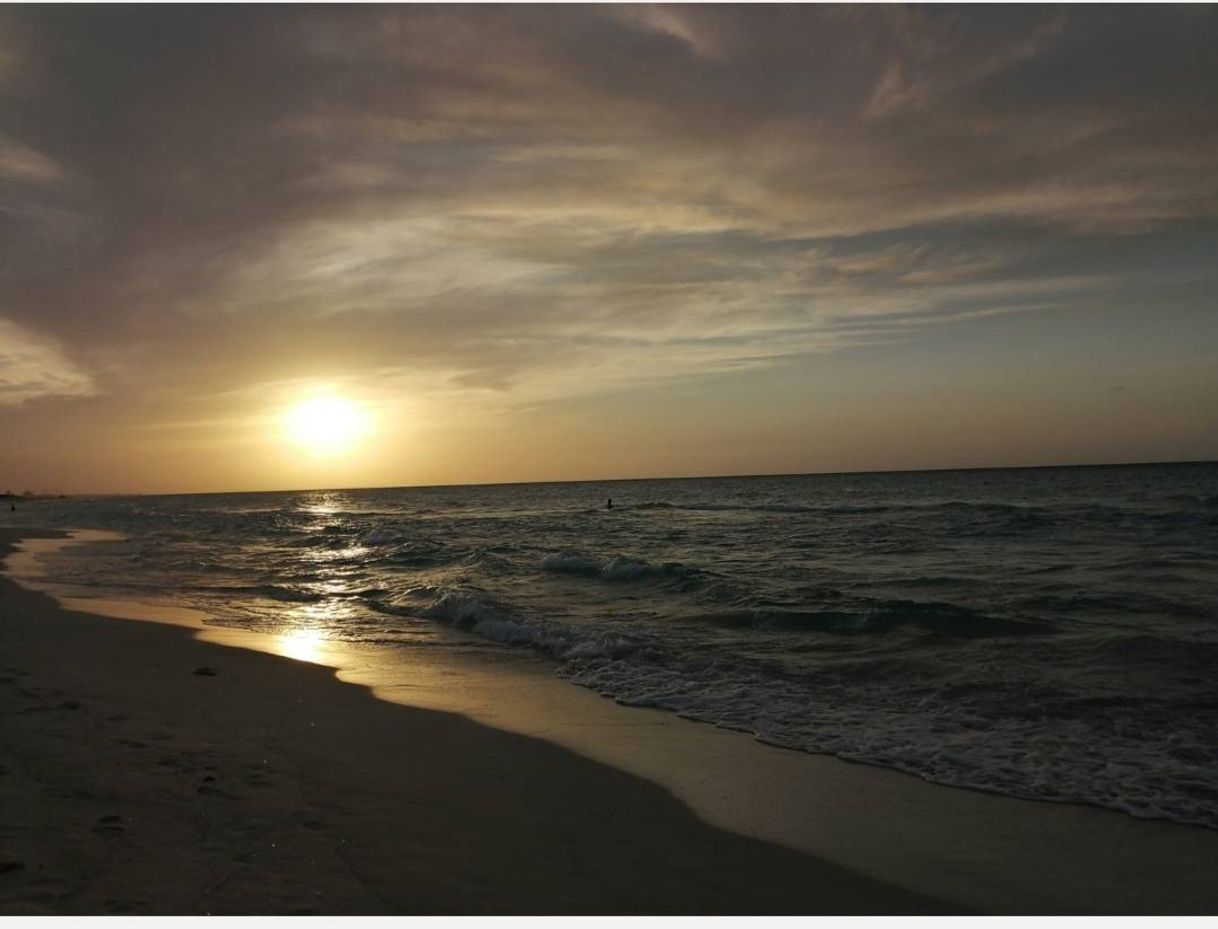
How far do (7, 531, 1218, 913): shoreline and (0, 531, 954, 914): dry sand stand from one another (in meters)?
0.24

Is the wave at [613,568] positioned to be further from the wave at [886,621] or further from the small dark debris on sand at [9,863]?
the small dark debris on sand at [9,863]

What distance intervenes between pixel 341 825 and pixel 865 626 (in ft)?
32.1

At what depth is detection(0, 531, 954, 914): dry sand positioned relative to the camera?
168 inches

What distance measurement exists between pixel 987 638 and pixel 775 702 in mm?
4784

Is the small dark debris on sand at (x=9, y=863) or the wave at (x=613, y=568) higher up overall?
the small dark debris on sand at (x=9, y=863)

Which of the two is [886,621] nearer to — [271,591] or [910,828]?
[910,828]

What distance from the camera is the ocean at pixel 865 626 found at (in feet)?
24.4

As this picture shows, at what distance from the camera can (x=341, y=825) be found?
5285mm

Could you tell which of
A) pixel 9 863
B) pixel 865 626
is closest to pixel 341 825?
pixel 9 863

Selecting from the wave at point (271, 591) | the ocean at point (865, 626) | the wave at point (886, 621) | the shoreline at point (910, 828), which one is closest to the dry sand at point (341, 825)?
the shoreline at point (910, 828)

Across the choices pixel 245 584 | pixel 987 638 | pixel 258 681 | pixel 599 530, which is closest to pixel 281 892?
pixel 258 681

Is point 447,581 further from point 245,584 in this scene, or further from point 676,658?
point 676,658

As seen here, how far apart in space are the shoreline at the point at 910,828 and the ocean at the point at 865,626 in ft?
1.35

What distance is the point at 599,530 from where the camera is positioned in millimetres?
39688
